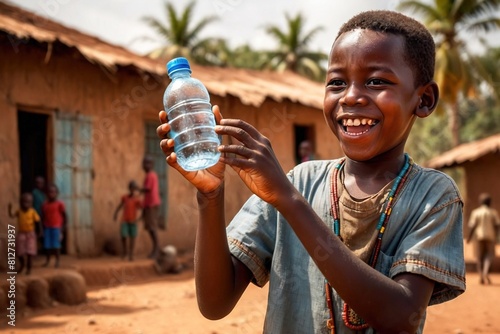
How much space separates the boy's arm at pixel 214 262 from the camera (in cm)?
155

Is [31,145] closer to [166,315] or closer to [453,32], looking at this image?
[166,315]

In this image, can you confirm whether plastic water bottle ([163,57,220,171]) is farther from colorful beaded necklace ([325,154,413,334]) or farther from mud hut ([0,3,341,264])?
mud hut ([0,3,341,264])

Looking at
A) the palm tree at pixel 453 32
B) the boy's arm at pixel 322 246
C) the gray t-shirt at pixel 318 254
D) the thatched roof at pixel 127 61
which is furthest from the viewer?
the palm tree at pixel 453 32

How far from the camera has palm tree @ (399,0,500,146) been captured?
1930cm

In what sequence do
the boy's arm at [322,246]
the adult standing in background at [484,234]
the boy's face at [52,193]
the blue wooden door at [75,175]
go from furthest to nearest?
the adult standing in background at [484,234], the blue wooden door at [75,175], the boy's face at [52,193], the boy's arm at [322,246]

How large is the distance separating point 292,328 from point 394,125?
23.3 inches

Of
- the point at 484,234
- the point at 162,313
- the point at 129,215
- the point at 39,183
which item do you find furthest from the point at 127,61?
the point at 484,234

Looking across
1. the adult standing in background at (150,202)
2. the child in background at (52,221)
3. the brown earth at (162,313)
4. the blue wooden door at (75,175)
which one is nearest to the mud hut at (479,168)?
the brown earth at (162,313)

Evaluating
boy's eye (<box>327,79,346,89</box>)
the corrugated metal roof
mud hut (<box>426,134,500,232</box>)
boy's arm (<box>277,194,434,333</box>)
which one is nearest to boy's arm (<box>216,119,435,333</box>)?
boy's arm (<box>277,194,434,333</box>)

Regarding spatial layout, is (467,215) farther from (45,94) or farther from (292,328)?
(292,328)

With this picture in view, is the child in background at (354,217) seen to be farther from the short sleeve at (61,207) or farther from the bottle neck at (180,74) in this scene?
the short sleeve at (61,207)

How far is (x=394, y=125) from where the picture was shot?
152 cm

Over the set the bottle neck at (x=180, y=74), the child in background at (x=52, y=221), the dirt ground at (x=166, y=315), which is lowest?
the dirt ground at (x=166, y=315)

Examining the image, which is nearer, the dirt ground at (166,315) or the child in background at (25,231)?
the dirt ground at (166,315)
